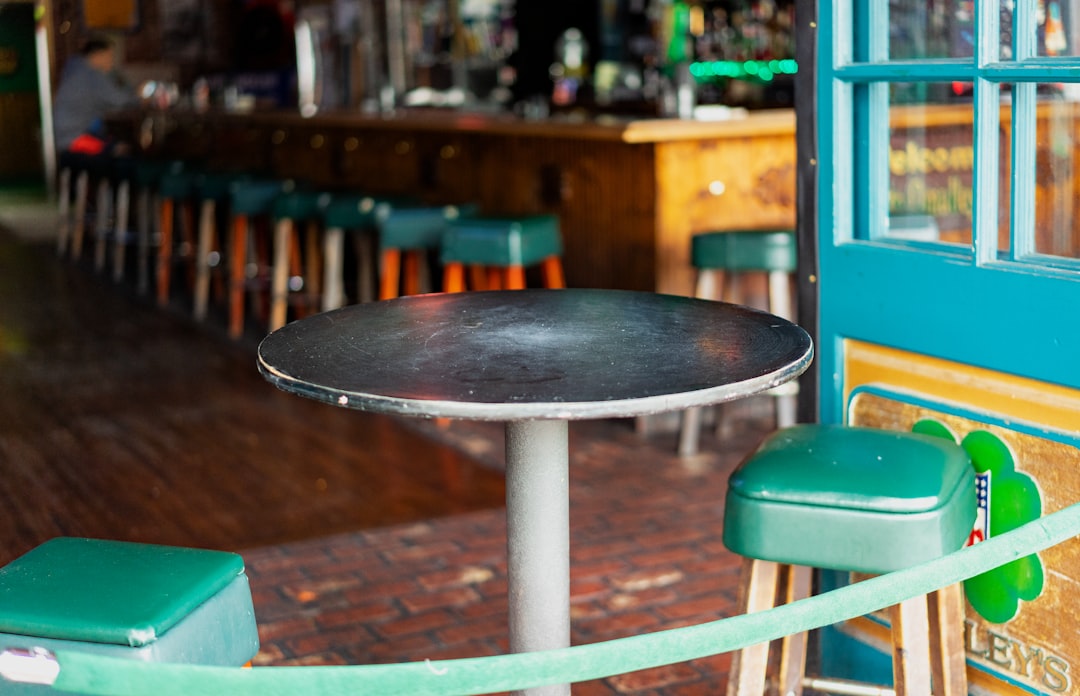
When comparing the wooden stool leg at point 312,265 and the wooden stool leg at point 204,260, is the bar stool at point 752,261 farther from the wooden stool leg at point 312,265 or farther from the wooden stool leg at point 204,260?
the wooden stool leg at point 204,260

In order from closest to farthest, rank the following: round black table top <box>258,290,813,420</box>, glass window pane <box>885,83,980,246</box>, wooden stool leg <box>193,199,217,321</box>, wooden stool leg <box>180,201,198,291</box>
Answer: round black table top <box>258,290,813,420</box>
glass window pane <box>885,83,980,246</box>
wooden stool leg <box>193,199,217,321</box>
wooden stool leg <box>180,201,198,291</box>

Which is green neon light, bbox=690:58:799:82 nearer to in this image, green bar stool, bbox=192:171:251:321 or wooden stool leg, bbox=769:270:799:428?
green bar stool, bbox=192:171:251:321

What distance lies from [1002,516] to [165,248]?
6.43 metres

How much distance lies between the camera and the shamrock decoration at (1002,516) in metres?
2.39

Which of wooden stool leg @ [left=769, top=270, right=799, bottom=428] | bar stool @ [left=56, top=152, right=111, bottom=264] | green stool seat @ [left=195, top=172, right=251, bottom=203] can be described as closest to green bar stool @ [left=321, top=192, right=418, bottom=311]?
green stool seat @ [left=195, top=172, right=251, bottom=203]

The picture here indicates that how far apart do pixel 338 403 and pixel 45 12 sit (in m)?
7.22

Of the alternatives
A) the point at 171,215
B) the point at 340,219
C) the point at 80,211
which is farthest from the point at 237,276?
the point at 80,211

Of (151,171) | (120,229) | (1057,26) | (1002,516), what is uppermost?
(1057,26)

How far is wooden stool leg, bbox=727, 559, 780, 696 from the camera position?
228 centimetres

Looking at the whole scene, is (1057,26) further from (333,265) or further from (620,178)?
(333,265)

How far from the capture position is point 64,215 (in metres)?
10.0

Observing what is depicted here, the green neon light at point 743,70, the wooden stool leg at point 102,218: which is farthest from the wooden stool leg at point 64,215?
the green neon light at point 743,70

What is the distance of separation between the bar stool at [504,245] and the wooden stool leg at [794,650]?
240 centimetres

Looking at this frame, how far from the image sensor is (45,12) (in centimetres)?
812
